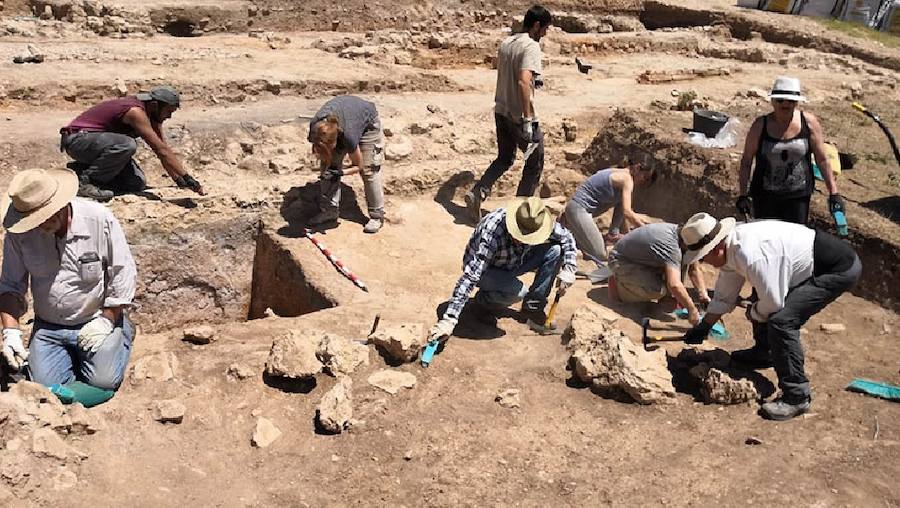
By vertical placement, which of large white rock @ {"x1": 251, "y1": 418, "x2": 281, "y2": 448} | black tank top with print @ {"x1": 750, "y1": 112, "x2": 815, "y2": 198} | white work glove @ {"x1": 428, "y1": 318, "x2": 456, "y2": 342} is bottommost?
large white rock @ {"x1": 251, "y1": 418, "x2": 281, "y2": 448}

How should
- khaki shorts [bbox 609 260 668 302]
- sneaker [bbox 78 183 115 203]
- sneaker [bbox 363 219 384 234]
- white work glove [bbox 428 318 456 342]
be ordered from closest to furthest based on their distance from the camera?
1. white work glove [bbox 428 318 456 342]
2. khaki shorts [bbox 609 260 668 302]
3. sneaker [bbox 78 183 115 203]
4. sneaker [bbox 363 219 384 234]

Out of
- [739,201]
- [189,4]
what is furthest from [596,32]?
[739,201]

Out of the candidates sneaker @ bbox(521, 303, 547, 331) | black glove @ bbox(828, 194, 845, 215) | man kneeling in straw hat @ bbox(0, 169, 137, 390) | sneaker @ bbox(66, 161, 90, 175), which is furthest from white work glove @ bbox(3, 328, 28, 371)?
black glove @ bbox(828, 194, 845, 215)

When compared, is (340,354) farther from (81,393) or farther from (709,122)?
(709,122)

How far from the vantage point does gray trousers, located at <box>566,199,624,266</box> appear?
7430mm

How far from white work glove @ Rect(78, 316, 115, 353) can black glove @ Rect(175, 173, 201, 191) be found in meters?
2.77

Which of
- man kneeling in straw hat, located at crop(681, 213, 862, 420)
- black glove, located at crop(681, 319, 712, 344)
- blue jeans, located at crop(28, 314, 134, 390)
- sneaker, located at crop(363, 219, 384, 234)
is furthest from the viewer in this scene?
sneaker, located at crop(363, 219, 384, 234)

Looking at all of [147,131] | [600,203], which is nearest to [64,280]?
[147,131]

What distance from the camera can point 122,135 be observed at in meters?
7.44

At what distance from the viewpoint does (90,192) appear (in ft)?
24.7

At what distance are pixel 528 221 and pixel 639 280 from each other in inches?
52.2

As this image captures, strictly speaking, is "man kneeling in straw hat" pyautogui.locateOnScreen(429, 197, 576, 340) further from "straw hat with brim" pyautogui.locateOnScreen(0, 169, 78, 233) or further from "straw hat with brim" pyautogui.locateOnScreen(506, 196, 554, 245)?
"straw hat with brim" pyautogui.locateOnScreen(0, 169, 78, 233)

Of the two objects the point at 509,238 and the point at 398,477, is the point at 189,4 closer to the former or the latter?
the point at 509,238

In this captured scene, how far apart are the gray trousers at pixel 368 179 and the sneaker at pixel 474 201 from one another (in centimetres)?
102
